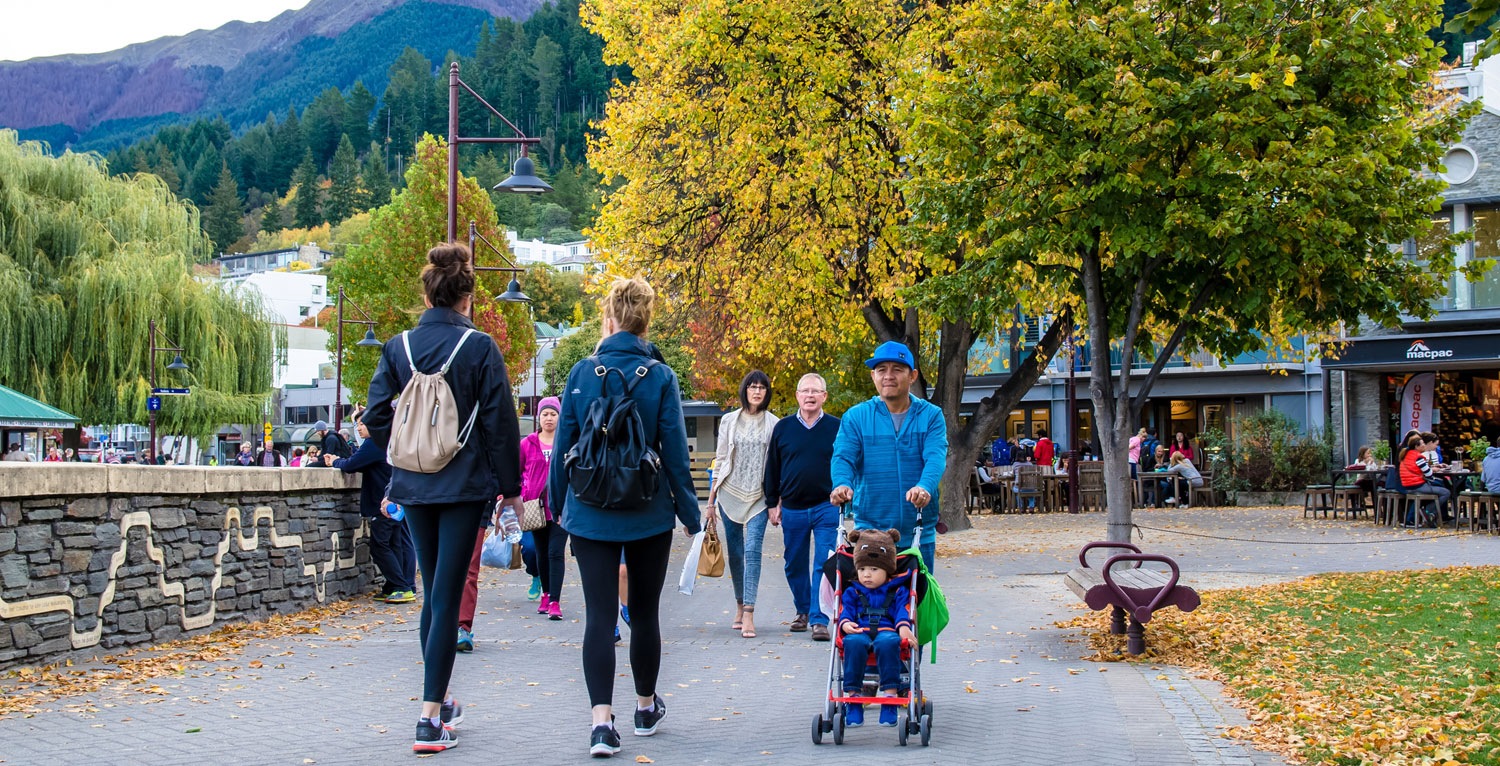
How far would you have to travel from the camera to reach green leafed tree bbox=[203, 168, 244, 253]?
148m

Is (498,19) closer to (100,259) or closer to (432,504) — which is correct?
(100,259)

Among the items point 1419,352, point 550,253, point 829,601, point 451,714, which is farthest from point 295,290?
point 451,714

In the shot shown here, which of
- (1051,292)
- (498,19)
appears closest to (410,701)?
(1051,292)

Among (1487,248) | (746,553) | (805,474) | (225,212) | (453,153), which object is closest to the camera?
(805,474)

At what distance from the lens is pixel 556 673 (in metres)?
7.96

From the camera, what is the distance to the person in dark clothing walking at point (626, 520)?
553cm

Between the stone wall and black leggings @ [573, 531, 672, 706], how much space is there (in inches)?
150

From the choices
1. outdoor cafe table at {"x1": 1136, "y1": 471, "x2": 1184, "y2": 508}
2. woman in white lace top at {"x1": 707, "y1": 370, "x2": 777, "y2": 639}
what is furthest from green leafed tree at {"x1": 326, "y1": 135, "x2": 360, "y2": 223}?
woman in white lace top at {"x1": 707, "y1": 370, "x2": 777, "y2": 639}

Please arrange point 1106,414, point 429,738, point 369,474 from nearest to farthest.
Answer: point 429,738 → point 369,474 → point 1106,414

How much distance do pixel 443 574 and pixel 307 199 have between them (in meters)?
159

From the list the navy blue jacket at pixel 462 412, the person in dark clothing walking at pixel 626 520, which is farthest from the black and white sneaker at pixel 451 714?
the navy blue jacket at pixel 462 412

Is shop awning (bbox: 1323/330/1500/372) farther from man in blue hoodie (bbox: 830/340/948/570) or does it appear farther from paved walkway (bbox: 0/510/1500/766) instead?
man in blue hoodie (bbox: 830/340/948/570)

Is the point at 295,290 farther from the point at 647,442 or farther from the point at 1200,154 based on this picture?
the point at 647,442

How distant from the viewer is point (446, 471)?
18.4ft
